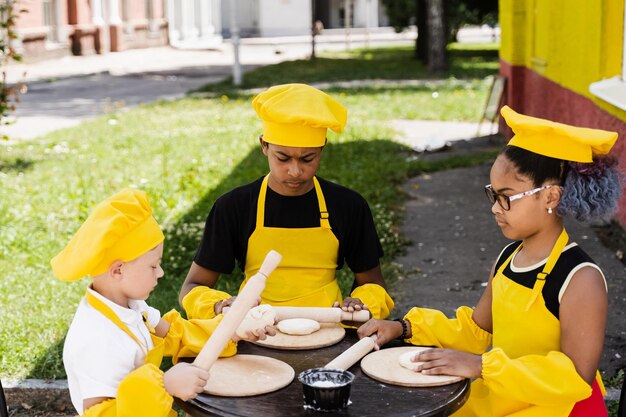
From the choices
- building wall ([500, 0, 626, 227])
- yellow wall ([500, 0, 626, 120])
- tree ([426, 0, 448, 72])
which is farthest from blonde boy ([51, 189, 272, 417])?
tree ([426, 0, 448, 72])

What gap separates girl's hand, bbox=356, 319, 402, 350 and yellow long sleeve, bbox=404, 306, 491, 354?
0.26 feet

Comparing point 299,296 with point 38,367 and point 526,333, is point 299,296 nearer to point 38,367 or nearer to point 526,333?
point 526,333

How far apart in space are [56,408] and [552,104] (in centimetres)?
685

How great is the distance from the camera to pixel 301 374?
2582mm

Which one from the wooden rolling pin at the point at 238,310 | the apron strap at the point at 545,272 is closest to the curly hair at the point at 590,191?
the apron strap at the point at 545,272

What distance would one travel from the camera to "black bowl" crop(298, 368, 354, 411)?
7.97 ft

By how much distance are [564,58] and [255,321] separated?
7141mm

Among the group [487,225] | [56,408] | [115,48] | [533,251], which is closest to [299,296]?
[533,251]

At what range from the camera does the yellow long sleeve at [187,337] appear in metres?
2.92

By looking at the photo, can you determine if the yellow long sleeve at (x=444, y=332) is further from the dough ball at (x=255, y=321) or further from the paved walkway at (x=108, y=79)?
the paved walkway at (x=108, y=79)

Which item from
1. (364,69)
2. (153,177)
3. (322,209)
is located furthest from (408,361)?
(364,69)

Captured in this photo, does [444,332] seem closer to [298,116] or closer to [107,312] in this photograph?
[298,116]

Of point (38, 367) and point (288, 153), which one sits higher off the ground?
point (288, 153)

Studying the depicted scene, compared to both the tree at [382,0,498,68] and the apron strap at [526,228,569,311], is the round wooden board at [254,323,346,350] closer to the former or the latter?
the apron strap at [526,228,569,311]
